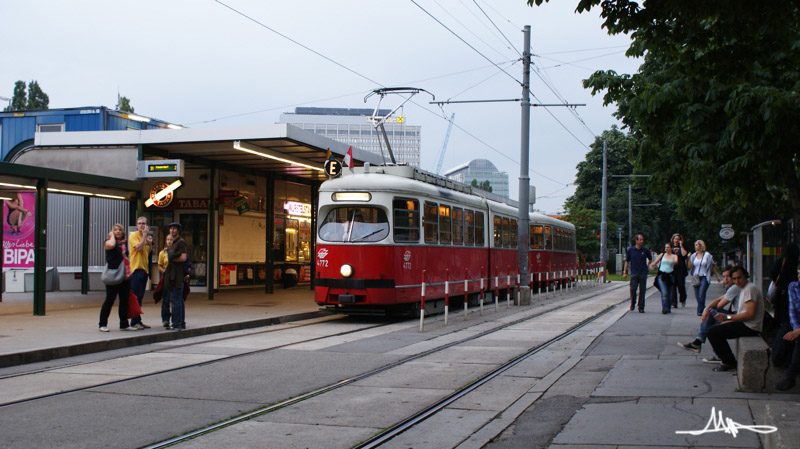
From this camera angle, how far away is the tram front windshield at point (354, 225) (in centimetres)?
1638

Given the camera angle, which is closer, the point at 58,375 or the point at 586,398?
the point at 586,398

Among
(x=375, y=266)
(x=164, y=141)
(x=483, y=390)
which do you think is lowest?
(x=483, y=390)

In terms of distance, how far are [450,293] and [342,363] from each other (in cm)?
905

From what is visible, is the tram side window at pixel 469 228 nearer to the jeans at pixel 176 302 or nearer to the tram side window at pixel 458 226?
the tram side window at pixel 458 226

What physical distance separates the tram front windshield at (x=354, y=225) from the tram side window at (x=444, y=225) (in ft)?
8.08

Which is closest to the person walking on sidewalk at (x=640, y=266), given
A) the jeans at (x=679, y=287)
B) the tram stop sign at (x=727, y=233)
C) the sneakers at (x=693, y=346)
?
the jeans at (x=679, y=287)

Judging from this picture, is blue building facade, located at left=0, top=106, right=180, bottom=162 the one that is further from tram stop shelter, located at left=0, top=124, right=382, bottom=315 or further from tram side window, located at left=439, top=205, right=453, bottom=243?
tram side window, located at left=439, top=205, right=453, bottom=243

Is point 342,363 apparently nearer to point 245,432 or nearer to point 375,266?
point 245,432

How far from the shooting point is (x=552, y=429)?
6527mm

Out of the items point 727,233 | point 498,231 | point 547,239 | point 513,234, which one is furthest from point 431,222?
point 727,233

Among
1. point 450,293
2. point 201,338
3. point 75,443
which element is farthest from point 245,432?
point 450,293

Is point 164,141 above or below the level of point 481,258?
above

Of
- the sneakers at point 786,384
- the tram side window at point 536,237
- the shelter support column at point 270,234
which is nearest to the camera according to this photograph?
the sneakers at point 786,384

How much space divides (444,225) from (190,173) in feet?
34.4
